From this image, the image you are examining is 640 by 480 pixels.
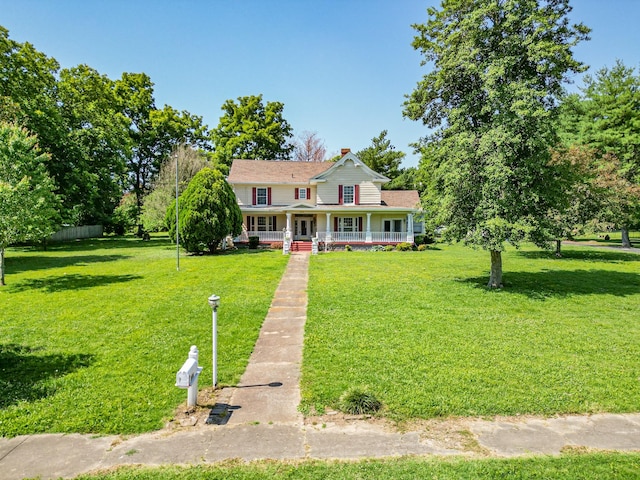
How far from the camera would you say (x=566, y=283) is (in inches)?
551

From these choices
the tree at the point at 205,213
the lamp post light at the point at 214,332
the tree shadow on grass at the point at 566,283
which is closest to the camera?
the lamp post light at the point at 214,332

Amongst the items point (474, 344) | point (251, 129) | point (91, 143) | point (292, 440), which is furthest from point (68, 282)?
point (251, 129)

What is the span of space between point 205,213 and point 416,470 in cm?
1975

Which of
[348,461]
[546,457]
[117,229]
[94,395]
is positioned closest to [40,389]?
[94,395]

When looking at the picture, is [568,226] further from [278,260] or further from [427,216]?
[278,260]

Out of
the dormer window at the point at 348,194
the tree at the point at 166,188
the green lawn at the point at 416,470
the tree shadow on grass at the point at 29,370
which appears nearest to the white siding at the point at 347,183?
the dormer window at the point at 348,194

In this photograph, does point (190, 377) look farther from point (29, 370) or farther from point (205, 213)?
point (205, 213)

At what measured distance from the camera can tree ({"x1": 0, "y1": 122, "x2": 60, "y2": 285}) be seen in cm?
1263

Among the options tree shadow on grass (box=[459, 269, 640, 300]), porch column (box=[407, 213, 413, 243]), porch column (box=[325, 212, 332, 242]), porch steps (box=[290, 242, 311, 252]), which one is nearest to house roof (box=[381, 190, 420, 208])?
porch column (box=[407, 213, 413, 243])

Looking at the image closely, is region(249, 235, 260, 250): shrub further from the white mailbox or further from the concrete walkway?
the white mailbox

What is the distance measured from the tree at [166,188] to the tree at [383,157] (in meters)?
20.8

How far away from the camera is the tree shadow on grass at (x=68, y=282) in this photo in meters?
12.9

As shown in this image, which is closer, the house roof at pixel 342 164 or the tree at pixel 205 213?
the tree at pixel 205 213

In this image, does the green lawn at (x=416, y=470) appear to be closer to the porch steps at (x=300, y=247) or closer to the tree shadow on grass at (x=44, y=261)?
the tree shadow on grass at (x=44, y=261)
